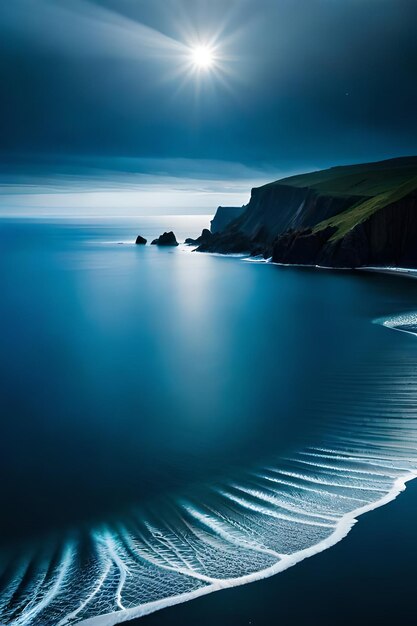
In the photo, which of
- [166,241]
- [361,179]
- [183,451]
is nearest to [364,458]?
[183,451]

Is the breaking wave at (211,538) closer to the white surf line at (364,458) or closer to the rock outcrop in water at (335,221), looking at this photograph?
the white surf line at (364,458)

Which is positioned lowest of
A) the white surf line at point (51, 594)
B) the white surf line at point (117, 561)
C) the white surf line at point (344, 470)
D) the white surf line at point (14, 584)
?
the white surf line at point (14, 584)

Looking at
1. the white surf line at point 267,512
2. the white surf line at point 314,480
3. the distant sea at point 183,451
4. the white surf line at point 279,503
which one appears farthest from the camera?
the white surf line at point 314,480

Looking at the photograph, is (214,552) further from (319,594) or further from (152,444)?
(152,444)

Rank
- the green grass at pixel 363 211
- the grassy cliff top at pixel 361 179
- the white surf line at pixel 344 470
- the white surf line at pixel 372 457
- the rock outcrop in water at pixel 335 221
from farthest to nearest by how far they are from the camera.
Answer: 1. the grassy cliff top at pixel 361 179
2. the green grass at pixel 363 211
3. the rock outcrop in water at pixel 335 221
4. the white surf line at pixel 372 457
5. the white surf line at pixel 344 470

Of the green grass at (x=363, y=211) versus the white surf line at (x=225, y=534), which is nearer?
the white surf line at (x=225, y=534)

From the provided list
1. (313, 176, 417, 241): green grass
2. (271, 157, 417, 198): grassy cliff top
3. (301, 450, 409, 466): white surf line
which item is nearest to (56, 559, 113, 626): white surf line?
(301, 450, 409, 466): white surf line

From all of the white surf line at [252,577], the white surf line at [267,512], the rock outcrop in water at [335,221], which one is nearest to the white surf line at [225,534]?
the white surf line at [252,577]
